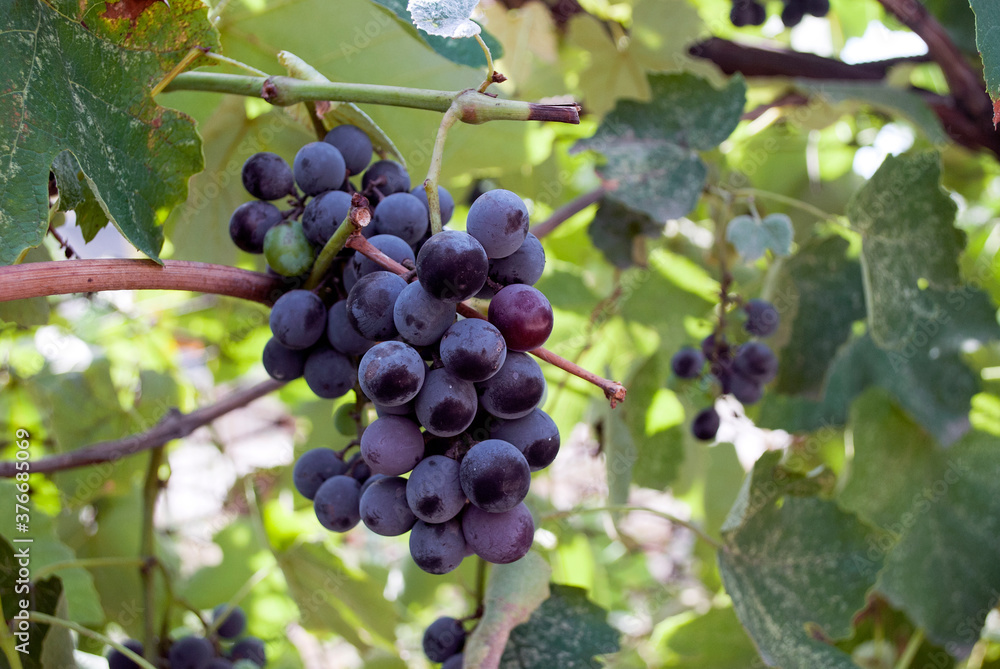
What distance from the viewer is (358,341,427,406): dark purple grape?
0.52 m

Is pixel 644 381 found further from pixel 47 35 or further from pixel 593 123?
pixel 47 35

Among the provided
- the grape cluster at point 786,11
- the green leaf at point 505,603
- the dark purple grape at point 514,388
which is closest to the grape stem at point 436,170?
the dark purple grape at point 514,388

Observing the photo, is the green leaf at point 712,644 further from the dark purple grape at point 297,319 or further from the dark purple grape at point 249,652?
the dark purple grape at point 297,319

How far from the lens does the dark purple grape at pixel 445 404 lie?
53 cm

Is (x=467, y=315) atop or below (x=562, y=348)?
atop

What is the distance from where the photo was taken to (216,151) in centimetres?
110

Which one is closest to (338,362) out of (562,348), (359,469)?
(359,469)

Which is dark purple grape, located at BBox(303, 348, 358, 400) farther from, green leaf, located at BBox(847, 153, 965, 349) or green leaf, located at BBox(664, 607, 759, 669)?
green leaf, located at BBox(664, 607, 759, 669)

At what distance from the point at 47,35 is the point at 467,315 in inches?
18.0

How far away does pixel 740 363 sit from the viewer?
1.14 m

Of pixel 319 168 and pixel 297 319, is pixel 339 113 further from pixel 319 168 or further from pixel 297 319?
pixel 297 319

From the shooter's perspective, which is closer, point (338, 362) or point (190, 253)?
point (338, 362)

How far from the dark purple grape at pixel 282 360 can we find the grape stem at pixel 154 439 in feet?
0.91

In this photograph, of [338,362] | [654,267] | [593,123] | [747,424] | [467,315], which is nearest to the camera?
[467,315]
